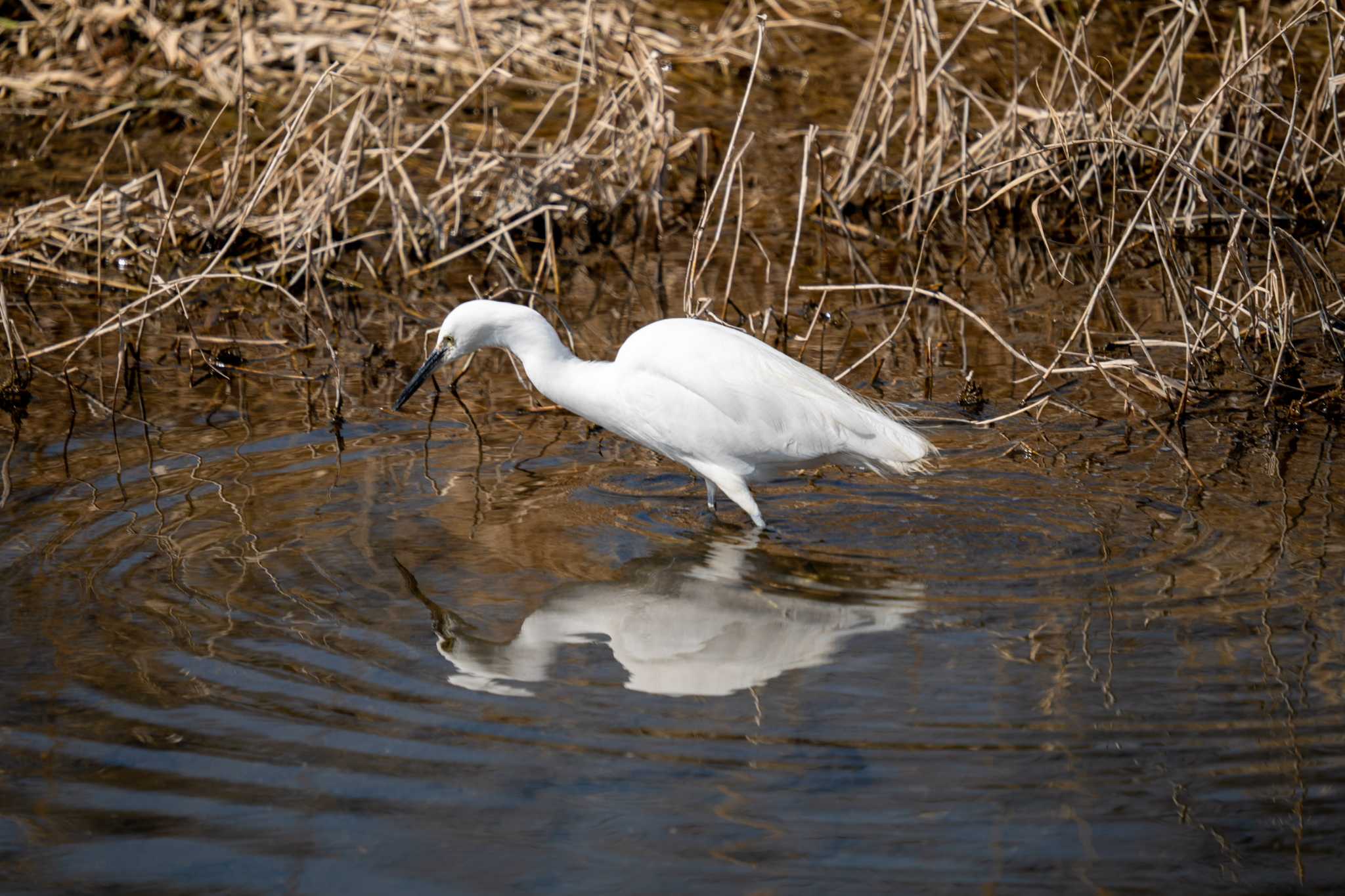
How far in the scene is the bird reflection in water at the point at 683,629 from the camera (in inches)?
152

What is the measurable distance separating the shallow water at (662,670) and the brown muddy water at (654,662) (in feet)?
0.04

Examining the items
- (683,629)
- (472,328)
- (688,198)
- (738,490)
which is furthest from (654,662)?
(688,198)

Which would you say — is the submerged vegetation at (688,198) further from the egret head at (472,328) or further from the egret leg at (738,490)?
the egret leg at (738,490)

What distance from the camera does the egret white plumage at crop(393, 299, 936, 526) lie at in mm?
4738

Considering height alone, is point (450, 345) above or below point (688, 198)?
below

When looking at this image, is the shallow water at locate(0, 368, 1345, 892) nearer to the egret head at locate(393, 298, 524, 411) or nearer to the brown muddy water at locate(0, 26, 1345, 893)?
the brown muddy water at locate(0, 26, 1345, 893)

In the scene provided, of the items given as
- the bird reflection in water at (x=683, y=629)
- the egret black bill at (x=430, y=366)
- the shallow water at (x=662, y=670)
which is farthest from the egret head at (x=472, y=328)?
the bird reflection in water at (x=683, y=629)

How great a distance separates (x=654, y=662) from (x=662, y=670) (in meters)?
0.06

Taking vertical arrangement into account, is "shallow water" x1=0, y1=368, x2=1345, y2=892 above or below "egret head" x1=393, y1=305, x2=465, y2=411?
below

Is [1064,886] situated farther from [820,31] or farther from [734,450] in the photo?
[820,31]

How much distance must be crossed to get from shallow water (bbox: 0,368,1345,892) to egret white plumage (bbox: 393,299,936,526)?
25 centimetres

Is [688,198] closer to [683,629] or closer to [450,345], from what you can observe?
[450,345]

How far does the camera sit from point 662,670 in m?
3.90

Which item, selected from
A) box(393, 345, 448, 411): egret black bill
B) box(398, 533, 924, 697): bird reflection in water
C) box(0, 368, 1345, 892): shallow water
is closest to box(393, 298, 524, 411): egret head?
box(393, 345, 448, 411): egret black bill
